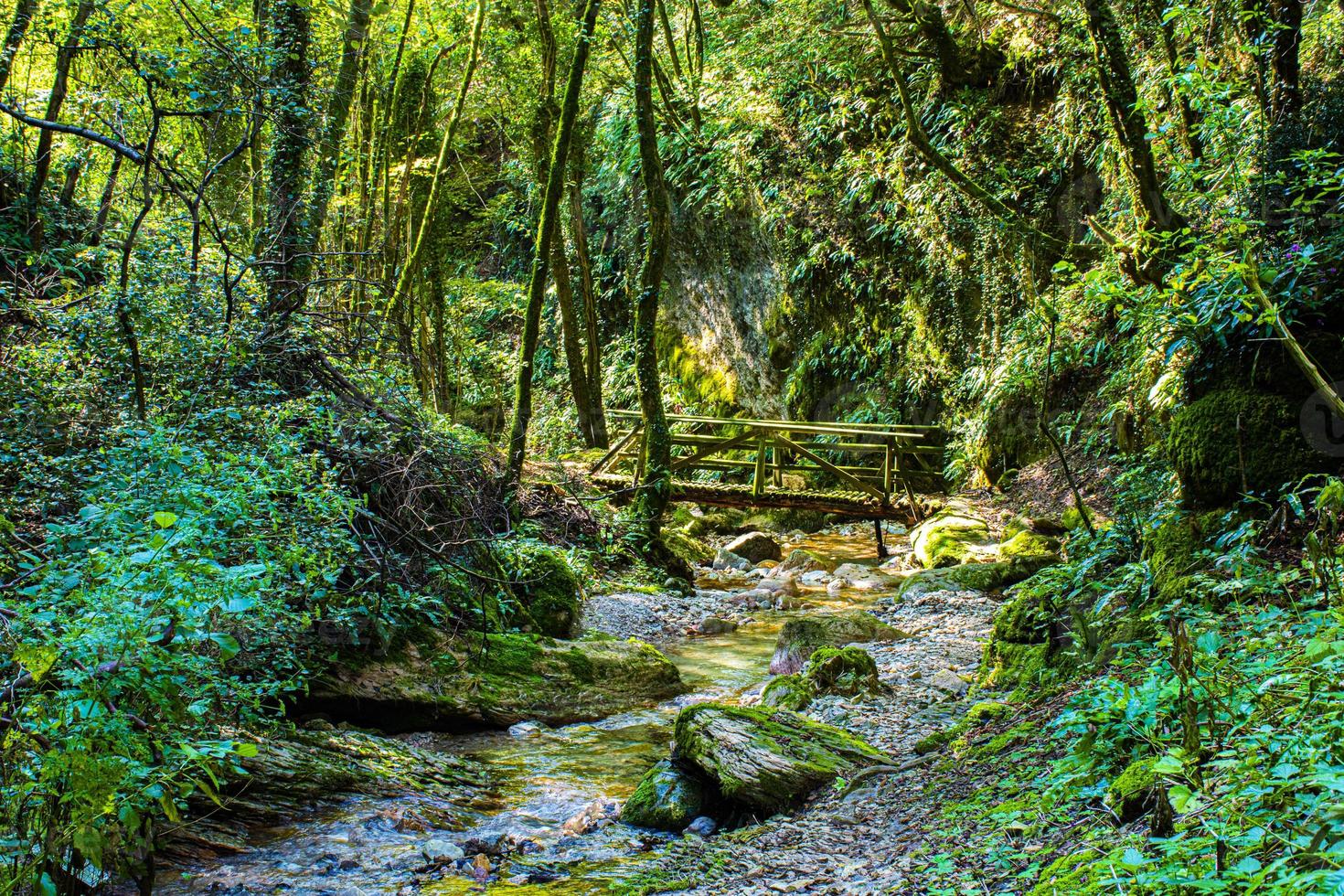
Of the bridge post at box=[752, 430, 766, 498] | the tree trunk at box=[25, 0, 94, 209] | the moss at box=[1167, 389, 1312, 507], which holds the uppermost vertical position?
the tree trunk at box=[25, 0, 94, 209]

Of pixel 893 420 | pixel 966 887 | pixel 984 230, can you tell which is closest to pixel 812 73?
pixel 984 230

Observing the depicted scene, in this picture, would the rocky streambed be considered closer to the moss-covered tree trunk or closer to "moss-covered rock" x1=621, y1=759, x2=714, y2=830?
"moss-covered rock" x1=621, y1=759, x2=714, y2=830

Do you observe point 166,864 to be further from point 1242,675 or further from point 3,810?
point 1242,675

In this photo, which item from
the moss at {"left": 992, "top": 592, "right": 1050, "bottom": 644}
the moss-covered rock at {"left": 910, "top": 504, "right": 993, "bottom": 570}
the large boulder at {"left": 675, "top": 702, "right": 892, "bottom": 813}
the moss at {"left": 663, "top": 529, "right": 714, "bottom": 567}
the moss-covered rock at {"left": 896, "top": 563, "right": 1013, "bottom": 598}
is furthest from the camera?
the moss at {"left": 663, "top": 529, "right": 714, "bottom": 567}

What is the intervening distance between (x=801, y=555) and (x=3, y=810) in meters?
9.46

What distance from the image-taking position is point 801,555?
1097 centimetres

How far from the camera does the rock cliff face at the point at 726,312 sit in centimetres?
1605

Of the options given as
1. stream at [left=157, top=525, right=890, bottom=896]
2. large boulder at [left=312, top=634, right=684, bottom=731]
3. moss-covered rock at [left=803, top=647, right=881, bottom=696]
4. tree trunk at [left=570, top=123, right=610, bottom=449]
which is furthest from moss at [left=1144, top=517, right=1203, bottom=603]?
tree trunk at [left=570, top=123, right=610, bottom=449]

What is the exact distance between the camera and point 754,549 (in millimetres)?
11438

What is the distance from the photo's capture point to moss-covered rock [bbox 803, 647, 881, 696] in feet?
17.4

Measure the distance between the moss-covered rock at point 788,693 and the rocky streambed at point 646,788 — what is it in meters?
0.01

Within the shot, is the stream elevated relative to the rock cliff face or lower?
lower

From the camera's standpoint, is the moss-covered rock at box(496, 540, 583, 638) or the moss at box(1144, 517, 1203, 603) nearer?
the moss at box(1144, 517, 1203, 603)

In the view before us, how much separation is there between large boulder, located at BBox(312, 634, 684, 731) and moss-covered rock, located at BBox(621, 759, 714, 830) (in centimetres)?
151
